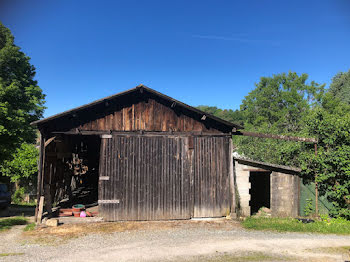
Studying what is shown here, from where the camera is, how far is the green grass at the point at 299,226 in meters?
8.90

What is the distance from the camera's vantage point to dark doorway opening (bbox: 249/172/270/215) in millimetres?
14031

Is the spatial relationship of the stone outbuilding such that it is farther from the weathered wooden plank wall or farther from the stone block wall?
the weathered wooden plank wall

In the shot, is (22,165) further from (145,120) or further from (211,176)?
(211,176)

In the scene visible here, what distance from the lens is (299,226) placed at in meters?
9.25

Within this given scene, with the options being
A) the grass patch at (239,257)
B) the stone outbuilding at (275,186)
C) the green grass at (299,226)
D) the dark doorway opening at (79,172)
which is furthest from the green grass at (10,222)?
the stone outbuilding at (275,186)

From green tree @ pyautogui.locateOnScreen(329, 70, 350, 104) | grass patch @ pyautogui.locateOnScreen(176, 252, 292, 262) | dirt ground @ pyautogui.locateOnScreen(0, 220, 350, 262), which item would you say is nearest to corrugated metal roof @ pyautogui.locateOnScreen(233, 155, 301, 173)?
dirt ground @ pyautogui.locateOnScreen(0, 220, 350, 262)

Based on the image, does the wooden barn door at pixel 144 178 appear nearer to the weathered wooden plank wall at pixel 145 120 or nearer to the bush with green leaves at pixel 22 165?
the weathered wooden plank wall at pixel 145 120

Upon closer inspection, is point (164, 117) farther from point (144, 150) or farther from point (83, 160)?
point (83, 160)

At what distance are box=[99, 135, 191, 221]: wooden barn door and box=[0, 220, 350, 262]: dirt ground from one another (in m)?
0.67

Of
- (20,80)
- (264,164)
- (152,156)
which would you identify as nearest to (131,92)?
(152,156)

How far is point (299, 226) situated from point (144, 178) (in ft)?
22.2

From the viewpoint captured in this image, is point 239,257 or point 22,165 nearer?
point 239,257

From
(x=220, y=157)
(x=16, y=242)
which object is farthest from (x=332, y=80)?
(x=16, y=242)

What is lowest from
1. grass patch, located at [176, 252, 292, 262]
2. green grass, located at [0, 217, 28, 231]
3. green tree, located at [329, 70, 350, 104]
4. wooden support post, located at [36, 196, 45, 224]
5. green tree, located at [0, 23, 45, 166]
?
green grass, located at [0, 217, 28, 231]
